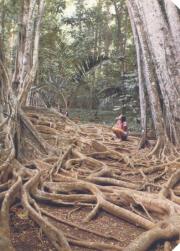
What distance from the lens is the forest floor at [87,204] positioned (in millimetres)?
2348

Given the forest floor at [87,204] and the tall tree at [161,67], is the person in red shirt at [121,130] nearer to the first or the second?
the forest floor at [87,204]

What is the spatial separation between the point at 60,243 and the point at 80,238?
0.81 ft

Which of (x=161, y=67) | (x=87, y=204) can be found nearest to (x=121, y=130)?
(x=161, y=67)

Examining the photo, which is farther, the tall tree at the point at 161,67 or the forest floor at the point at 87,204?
the tall tree at the point at 161,67

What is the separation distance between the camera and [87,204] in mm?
2830

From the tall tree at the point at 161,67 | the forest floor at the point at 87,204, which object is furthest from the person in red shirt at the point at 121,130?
the tall tree at the point at 161,67

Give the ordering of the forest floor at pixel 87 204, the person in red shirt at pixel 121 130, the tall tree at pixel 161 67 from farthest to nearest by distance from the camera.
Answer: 1. the person in red shirt at pixel 121 130
2. the tall tree at pixel 161 67
3. the forest floor at pixel 87 204

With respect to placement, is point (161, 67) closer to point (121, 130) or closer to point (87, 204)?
Result: point (121, 130)

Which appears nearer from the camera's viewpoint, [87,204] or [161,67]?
[87,204]

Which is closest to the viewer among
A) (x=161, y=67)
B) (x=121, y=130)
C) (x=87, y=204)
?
(x=87, y=204)

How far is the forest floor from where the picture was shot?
2.35 meters

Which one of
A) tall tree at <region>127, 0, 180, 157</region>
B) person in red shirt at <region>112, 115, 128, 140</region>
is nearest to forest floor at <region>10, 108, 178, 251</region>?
tall tree at <region>127, 0, 180, 157</region>

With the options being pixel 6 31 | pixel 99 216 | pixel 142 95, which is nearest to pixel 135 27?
pixel 142 95

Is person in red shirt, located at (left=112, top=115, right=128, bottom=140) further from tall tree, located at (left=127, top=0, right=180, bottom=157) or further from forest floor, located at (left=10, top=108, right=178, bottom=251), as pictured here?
tall tree, located at (left=127, top=0, right=180, bottom=157)
